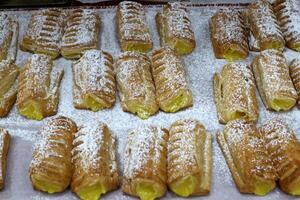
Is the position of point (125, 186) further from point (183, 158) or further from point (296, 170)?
point (296, 170)

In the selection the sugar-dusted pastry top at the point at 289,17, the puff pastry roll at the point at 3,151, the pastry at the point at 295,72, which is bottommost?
the puff pastry roll at the point at 3,151

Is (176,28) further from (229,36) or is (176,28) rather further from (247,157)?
(247,157)

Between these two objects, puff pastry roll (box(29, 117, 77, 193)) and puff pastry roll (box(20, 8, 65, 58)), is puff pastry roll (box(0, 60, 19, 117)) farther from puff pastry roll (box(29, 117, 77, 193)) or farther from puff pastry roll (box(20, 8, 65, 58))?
puff pastry roll (box(29, 117, 77, 193))

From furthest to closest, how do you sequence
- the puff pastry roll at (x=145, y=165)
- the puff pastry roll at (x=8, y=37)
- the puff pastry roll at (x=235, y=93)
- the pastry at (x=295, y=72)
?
the puff pastry roll at (x=8, y=37)
the pastry at (x=295, y=72)
the puff pastry roll at (x=235, y=93)
the puff pastry roll at (x=145, y=165)

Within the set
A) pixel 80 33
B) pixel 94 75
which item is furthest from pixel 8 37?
pixel 94 75

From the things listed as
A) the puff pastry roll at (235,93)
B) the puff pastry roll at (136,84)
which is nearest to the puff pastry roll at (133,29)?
the puff pastry roll at (136,84)

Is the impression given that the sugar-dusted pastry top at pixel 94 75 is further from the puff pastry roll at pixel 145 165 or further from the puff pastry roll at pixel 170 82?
the puff pastry roll at pixel 145 165
